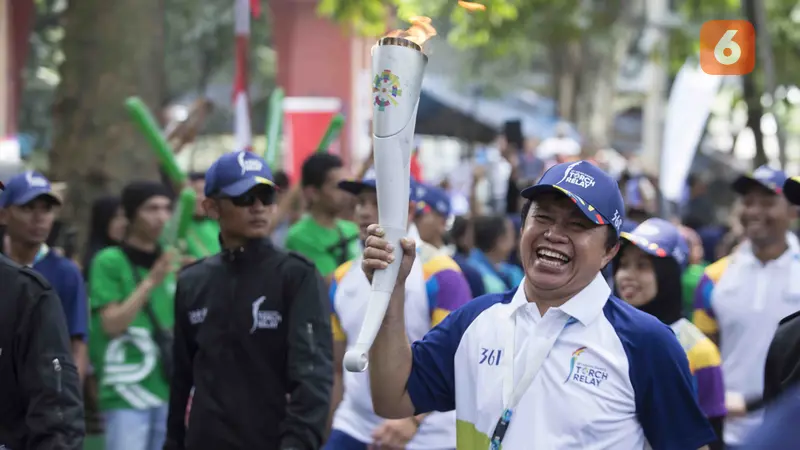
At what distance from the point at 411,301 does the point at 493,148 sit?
68.5 ft

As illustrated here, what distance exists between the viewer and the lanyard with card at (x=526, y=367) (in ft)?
13.0

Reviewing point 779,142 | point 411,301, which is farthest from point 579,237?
point 779,142

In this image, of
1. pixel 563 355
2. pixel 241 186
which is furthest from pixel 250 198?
pixel 563 355

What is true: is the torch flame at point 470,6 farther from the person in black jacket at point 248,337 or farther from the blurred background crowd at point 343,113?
the person in black jacket at point 248,337

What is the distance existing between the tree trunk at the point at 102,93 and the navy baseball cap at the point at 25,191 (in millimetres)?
4498

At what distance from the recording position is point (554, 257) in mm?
4062

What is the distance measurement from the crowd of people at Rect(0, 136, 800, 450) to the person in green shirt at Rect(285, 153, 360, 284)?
2cm

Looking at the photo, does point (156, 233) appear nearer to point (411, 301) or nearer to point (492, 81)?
point (411, 301)

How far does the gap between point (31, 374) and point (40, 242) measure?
2.65 m

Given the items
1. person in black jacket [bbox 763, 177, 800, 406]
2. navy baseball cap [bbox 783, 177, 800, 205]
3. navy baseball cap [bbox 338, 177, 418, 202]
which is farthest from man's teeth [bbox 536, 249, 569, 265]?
navy baseball cap [bbox 338, 177, 418, 202]

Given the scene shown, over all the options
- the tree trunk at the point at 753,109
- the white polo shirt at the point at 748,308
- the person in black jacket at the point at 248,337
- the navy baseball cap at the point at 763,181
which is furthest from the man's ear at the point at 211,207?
the tree trunk at the point at 753,109

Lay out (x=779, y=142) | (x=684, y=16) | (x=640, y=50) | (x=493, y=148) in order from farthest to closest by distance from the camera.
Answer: (x=640, y=50) → (x=493, y=148) → (x=684, y=16) → (x=779, y=142)

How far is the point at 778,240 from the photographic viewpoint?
782 centimetres

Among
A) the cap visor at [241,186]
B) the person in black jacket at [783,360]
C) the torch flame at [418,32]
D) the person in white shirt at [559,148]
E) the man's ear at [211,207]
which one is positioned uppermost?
the torch flame at [418,32]
